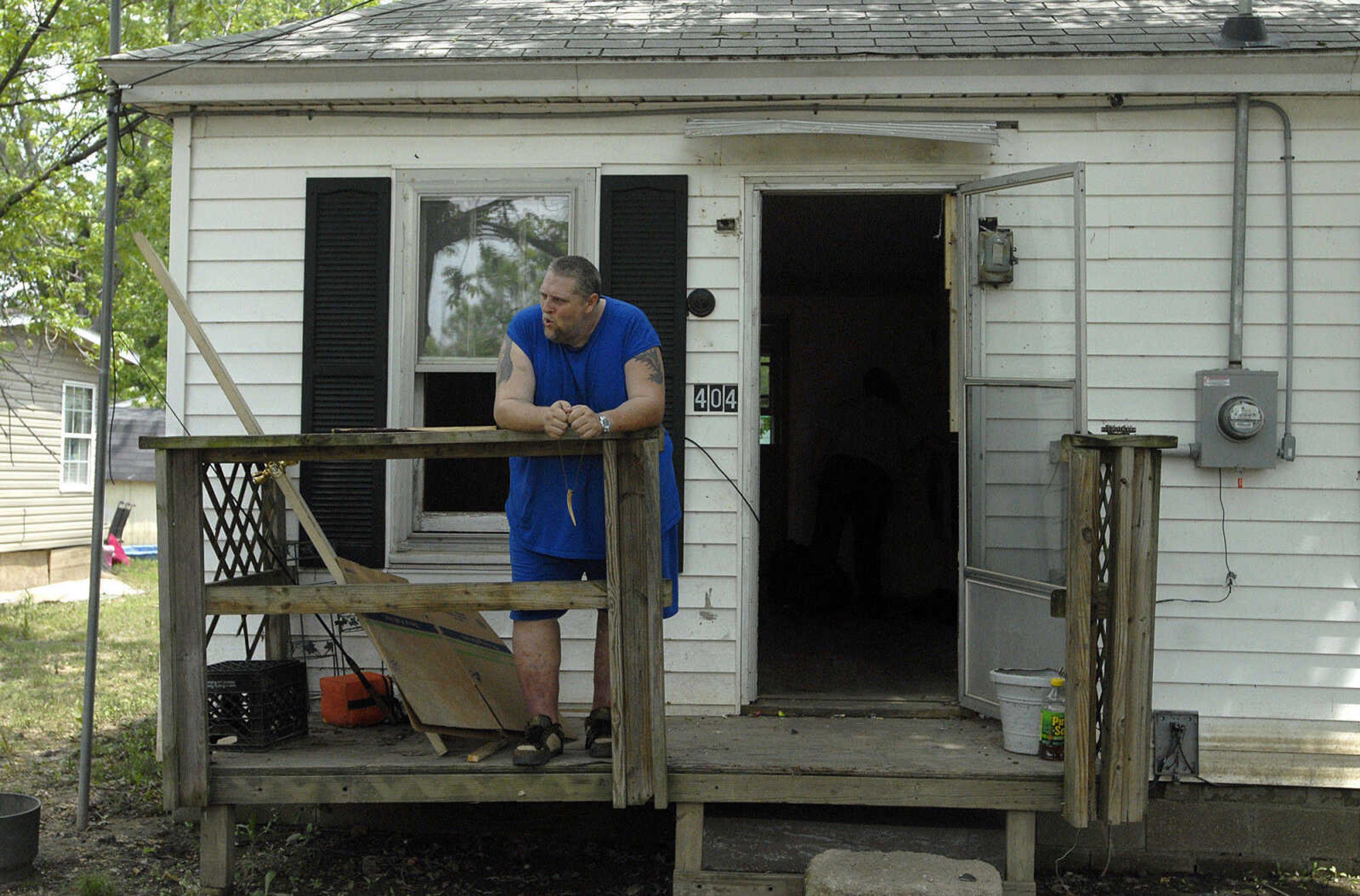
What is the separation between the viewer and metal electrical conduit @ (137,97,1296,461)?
4.66m

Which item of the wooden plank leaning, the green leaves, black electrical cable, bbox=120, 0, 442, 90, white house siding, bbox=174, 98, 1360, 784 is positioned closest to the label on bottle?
Result: white house siding, bbox=174, 98, 1360, 784

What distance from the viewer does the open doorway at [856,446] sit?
6.59 metres

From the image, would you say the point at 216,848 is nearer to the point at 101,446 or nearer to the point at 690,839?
the point at 690,839

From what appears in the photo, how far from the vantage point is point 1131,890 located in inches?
181

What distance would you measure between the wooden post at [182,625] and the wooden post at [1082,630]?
280 cm

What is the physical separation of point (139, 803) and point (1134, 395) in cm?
459

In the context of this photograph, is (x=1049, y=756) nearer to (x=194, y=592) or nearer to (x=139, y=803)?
(x=194, y=592)

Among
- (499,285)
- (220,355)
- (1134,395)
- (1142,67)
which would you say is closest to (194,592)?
(220,355)

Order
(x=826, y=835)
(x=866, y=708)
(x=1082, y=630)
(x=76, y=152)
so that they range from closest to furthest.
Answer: (x=1082, y=630) < (x=826, y=835) < (x=866, y=708) < (x=76, y=152)

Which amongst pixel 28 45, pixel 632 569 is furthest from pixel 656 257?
pixel 28 45

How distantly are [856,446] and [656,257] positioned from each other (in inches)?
155

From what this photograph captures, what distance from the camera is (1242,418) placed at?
15.0ft

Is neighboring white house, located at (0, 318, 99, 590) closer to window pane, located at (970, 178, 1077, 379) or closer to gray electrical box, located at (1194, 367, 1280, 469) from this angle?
window pane, located at (970, 178, 1077, 379)

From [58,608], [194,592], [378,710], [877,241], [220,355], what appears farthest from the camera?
[58,608]
